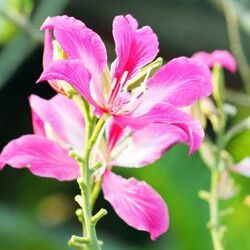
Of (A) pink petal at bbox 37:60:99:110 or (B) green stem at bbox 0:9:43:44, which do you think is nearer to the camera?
(A) pink petal at bbox 37:60:99:110

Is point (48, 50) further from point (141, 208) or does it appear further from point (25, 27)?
point (25, 27)

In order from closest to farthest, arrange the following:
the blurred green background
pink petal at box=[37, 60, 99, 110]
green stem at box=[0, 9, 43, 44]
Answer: pink petal at box=[37, 60, 99, 110]
green stem at box=[0, 9, 43, 44]
the blurred green background

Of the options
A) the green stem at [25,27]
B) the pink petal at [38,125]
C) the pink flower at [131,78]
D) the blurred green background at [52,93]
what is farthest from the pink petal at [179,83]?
the blurred green background at [52,93]

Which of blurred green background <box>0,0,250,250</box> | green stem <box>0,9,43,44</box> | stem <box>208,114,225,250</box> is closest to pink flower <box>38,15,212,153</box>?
stem <box>208,114,225,250</box>

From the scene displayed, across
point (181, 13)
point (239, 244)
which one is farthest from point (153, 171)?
point (181, 13)

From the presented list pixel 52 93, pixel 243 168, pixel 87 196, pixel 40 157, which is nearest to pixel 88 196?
pixel 87 196

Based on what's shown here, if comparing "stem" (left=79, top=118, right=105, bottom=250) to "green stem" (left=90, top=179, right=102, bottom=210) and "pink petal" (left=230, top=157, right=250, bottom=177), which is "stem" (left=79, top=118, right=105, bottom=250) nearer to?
"green stem" (left=90, top=179, right=102, bottom=210)

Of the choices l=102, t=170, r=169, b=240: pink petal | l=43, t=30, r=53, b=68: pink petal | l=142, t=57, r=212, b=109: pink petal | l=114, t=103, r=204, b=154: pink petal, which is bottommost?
l=102, t=170, r=169, b=240: pink petal
